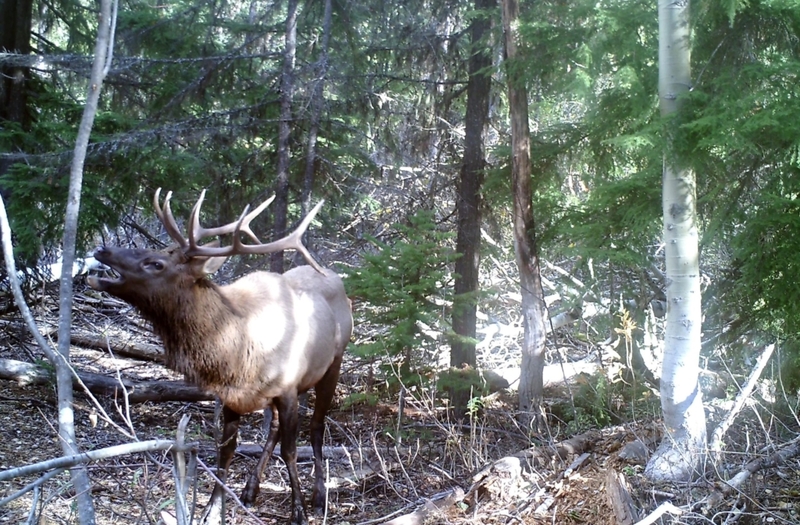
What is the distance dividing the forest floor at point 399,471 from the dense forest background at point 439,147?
0.69 meters

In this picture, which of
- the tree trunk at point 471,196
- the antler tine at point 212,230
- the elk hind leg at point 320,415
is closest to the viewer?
the antler tine at point 212,230

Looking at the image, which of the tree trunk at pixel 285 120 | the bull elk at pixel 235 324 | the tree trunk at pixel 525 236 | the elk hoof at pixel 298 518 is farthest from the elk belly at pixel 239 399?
the tree trunk at pixel 525 236

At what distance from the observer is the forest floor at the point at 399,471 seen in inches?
206

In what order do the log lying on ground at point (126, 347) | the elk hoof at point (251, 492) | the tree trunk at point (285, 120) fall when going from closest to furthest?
1. the elk hoof at point (251, 492)
2. the tree trunk at point (285, 120)
3. the log lying on ground at point (126, 347)

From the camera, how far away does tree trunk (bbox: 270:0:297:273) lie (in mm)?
8797

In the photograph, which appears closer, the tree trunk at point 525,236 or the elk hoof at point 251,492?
the elk hoof at point 251,492

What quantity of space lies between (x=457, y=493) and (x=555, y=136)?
176 inches

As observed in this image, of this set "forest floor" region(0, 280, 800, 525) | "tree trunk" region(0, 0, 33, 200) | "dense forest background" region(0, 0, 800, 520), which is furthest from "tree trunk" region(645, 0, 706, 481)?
"tree trunk" region(0, 0, 33, 200)

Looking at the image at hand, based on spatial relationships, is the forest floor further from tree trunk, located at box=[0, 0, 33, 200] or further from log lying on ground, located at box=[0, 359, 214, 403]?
tree trunk, located at box=[0, 0, 33, 200]

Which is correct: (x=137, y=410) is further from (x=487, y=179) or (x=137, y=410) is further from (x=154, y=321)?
(x=487, y=179)

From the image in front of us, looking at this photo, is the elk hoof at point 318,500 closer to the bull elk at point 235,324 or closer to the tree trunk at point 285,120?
the bull elk at point 235,324

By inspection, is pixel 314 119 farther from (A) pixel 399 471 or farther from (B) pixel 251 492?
(B) pixel 251 492

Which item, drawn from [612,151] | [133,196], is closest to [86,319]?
[133,196]

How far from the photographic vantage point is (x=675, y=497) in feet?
17.8
